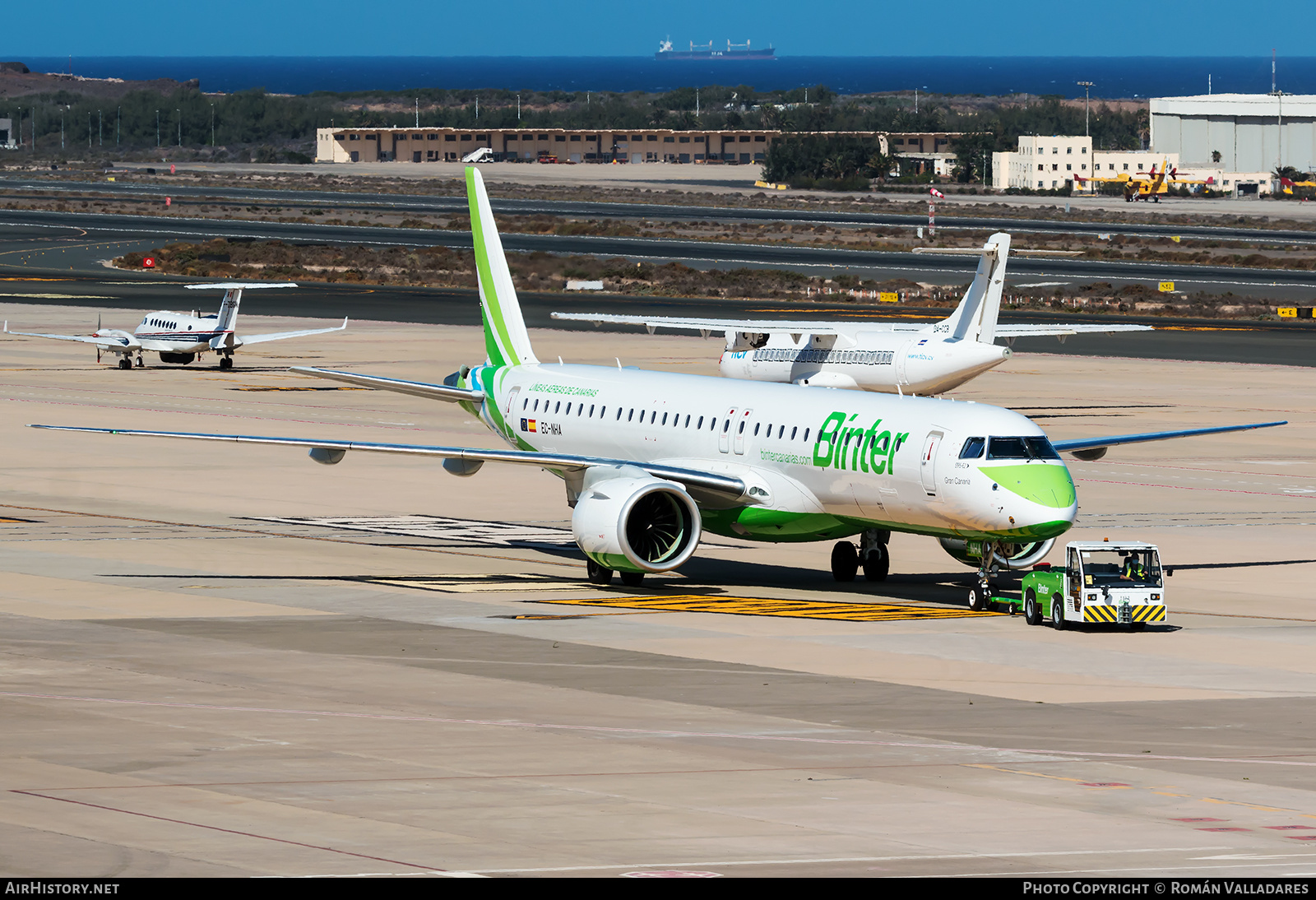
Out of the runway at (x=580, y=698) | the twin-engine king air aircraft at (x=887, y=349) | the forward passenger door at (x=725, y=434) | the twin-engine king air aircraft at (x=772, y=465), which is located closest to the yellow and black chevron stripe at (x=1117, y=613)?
the runway at (x=580, y=698)

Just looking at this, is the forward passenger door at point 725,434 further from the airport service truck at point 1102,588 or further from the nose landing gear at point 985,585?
the airport service truck at point 1102,588

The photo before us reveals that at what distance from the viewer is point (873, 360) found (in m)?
66.8

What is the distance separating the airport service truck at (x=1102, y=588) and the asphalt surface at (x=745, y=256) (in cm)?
10127

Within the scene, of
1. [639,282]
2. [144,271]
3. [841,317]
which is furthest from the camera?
[144,271]

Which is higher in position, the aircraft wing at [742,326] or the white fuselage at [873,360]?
the aircraft wing at [742,326]

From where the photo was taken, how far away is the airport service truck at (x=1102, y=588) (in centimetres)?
3653

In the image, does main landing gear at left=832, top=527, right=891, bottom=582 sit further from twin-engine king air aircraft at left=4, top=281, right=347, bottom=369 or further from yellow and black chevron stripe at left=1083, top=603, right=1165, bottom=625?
twin-engine king air aircraft at left=4, top=281, right=347, bottom=369

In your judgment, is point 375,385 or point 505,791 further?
point 375,385

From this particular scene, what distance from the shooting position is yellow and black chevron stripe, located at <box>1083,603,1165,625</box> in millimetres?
36531

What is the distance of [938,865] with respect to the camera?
1958 centimetres

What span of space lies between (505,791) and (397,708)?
585 cm

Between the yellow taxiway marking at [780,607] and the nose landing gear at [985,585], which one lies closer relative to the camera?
the yellow taxiway marking at [780,607]

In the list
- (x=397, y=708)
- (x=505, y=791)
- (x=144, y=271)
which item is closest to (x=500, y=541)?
(x=397, y=708)
